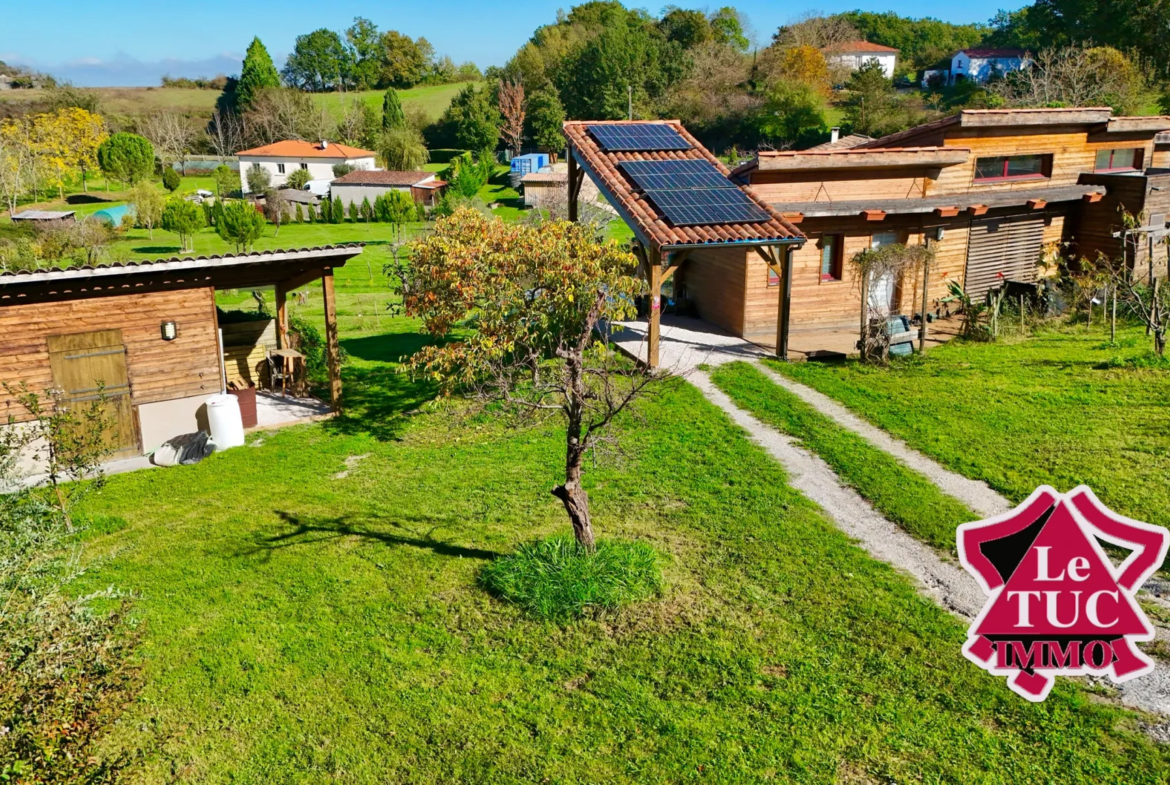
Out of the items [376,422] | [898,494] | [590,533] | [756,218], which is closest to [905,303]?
[756,218]

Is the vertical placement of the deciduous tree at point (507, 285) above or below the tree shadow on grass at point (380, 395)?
above

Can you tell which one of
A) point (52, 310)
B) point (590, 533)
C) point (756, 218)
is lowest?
point (590, 533)

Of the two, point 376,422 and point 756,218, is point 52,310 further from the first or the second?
point 756,218

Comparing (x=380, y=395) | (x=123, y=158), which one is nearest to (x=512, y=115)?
(x=123, y=158)

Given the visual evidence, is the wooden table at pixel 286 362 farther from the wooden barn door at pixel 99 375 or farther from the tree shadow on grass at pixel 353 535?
the tree shadow on grass at pixel 353 535

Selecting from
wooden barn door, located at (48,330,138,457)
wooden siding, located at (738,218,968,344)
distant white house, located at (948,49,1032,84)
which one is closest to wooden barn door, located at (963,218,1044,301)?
wooden siding, located at (738,218,968,344)

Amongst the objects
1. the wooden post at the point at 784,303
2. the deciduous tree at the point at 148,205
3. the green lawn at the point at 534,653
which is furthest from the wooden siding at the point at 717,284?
the deciduous tree at the point at 148,205
